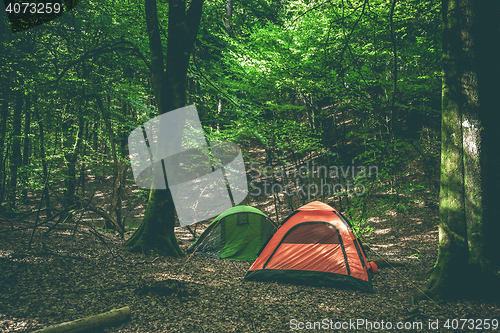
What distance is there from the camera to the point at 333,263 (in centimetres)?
504

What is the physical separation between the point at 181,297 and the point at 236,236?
3702 mm

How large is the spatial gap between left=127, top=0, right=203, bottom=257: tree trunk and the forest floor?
44 cm

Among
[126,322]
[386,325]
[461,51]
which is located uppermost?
[461,51]

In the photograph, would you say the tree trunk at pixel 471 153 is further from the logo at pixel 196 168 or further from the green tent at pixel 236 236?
the logo at pixel 196 168

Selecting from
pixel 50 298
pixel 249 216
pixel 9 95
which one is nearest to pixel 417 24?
pixel 249 216

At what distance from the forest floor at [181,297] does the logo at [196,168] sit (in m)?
3.86

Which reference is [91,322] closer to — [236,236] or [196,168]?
[236,236]

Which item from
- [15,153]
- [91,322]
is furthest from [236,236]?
[15,153]

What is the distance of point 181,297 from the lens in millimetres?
4023

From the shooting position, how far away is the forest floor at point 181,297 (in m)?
3.27

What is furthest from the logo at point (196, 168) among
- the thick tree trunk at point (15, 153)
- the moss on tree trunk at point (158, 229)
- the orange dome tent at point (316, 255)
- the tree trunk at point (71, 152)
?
the orange dome tent at point (316, 255)

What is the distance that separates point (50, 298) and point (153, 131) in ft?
35.4

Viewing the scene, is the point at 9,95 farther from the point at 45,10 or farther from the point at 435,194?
the point at 435,194

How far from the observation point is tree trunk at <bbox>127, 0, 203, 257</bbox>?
19.8 feet
